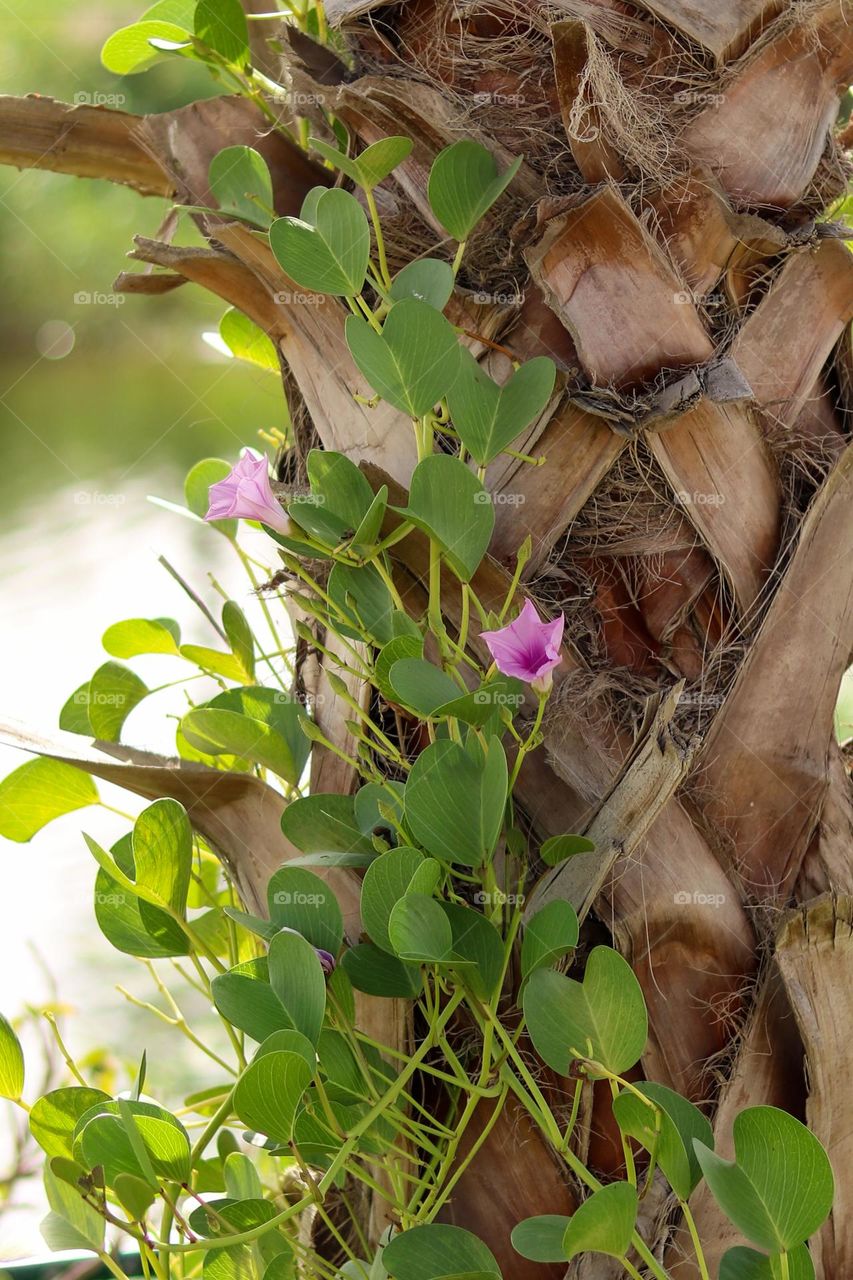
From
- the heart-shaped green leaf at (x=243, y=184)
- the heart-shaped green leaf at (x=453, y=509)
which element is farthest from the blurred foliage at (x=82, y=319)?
the heart-shaped green leaf at (x=453, y=509)

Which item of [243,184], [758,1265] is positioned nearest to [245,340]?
[243,184]

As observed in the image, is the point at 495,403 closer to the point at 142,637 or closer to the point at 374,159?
the point at 374,159

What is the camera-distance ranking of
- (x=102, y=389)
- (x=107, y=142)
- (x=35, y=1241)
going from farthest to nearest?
(x=102, y=389)
(x=35, y=1241)
(x=107, y=142)

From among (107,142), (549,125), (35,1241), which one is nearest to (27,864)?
(35,1241)

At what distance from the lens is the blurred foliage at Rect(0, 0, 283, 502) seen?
3.49 ft

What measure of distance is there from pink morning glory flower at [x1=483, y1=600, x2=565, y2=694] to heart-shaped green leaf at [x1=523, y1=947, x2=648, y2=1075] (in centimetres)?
9

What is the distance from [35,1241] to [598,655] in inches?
33.1

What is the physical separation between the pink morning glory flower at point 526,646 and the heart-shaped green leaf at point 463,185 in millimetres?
146

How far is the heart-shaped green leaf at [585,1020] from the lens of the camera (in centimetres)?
33

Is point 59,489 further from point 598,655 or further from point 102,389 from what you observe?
point 598,655

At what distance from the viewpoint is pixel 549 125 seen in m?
0.40

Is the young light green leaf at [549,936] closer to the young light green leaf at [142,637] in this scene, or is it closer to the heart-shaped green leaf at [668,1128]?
the heart-shaped green leaf at [668,1128]

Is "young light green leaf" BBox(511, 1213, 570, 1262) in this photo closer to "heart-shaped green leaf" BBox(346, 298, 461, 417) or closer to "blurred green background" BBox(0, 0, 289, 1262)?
"heart-shaped green leaf" BBox(346, 298, 461, 417)

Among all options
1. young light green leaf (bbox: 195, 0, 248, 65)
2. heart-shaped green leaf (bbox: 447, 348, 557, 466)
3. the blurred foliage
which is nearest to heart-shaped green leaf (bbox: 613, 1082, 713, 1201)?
heart-shaped green leaf (bbox: 447, 348, 557, 466)
